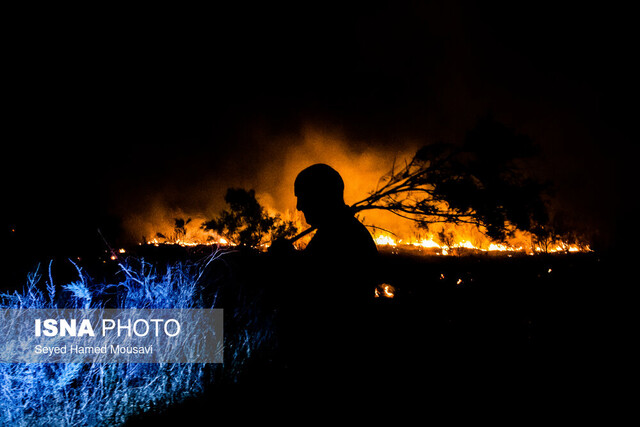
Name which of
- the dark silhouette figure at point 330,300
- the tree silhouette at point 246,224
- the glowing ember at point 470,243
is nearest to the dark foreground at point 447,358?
the dark silhouette figure at point 330,300

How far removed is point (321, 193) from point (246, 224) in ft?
41.8

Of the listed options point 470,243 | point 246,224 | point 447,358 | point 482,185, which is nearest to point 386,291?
point 447,358

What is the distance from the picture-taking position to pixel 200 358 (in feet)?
13.0

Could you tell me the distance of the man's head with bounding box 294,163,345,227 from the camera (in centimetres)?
242

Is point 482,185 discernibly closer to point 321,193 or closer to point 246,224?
point 321,193

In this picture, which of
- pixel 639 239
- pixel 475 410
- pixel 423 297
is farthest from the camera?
pixel 639 239

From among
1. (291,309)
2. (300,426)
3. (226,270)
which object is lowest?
(300,426)

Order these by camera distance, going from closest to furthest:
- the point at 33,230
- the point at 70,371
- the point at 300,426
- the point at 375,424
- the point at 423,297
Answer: the point at 300,426, the point at 375,424, the point at 70,371, the point at 423,297, the point at 33,230

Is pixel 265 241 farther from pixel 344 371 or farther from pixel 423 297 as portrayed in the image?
pixel 344 371

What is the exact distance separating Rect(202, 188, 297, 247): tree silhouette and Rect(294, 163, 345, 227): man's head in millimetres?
11827

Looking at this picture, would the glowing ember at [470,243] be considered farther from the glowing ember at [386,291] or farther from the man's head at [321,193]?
the man's head at [321,193]

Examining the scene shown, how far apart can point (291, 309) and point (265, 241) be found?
1287 centimetres

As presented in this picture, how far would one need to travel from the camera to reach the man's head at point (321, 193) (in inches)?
95.1

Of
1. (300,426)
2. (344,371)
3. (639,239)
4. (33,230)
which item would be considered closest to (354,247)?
(344,371)
